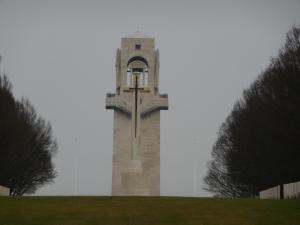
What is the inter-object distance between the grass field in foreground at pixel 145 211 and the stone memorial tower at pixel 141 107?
35.9 m

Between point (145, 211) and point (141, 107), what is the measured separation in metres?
42.3

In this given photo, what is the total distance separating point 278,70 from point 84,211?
22.1 metres

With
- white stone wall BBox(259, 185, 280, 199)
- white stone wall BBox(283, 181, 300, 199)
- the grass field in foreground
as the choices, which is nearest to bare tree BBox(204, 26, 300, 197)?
white stone wall BBox(259, 185, 280, 199)

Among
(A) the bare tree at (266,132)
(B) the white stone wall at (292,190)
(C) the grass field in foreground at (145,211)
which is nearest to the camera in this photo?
(C) the grass field in foreground at (145,211)

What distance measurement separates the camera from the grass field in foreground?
26672 millimetres

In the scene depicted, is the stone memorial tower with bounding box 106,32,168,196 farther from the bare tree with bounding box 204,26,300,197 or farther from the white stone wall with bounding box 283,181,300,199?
the white stone wall with bounding box 283,181,300,199

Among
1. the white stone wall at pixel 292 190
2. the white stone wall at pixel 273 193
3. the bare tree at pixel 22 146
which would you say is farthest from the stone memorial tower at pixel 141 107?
the white stone wall at pixel 292 190

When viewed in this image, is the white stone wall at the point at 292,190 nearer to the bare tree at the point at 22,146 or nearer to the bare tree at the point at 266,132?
the bare tree at the point at 266,132

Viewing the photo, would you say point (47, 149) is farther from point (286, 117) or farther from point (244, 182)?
point (286, 117)

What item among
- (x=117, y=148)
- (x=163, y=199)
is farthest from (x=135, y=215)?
(x=117, y=148)

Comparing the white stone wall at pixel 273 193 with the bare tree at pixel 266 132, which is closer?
the bare tree at pixel 266 132

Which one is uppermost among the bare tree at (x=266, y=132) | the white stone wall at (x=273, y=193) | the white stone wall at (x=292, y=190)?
the bare tree at (x=266, y=132)

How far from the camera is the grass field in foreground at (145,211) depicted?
87.5 ft

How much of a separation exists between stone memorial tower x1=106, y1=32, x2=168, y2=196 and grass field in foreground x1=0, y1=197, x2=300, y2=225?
118 ft
